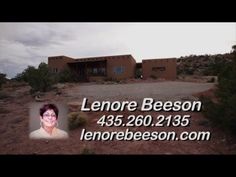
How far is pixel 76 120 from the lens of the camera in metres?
8.12

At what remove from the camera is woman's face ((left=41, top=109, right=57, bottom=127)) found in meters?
7.33

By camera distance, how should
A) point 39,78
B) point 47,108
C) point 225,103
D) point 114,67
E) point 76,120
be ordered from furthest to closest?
point 114,67 → point 39,78 → point 76,120 → point 47,108 → point 225,103

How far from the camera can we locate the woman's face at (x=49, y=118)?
7.33 m

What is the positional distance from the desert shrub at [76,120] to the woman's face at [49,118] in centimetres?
64

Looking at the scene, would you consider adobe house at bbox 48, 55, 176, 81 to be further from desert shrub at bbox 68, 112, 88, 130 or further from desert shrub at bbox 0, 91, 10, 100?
desert shrub at bbox 68, 112, 88, 130

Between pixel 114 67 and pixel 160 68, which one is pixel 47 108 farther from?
pixel 114 67

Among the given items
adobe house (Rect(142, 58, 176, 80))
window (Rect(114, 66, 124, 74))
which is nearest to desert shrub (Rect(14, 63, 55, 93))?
window (Rect(114, 66, 124, 74))

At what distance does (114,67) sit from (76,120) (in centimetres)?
970

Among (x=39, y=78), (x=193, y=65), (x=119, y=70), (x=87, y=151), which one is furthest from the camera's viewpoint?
(x=193, y=65)

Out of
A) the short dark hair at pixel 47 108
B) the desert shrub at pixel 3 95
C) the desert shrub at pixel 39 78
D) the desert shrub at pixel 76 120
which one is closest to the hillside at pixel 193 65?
the desert shrub at pixel 39 78

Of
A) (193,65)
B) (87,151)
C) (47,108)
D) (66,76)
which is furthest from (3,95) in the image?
(193,65)

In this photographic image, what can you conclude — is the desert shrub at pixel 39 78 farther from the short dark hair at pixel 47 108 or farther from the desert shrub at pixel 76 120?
the short dark hair at pixel 47 108

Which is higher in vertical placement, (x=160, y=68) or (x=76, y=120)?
(x=160, y=68)
